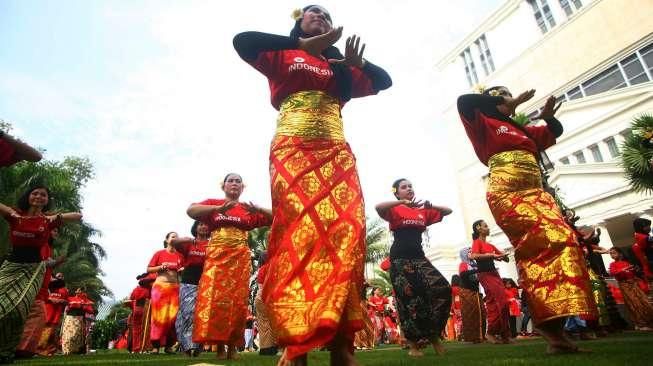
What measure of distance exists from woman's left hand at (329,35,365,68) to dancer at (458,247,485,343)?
20.4ft

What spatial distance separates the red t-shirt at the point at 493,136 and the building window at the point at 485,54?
38.4 meters

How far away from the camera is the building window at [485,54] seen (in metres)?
39.3

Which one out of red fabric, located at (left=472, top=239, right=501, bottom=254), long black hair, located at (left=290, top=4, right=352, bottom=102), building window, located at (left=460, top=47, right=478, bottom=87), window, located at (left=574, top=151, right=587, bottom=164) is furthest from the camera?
building window, located at (left=460, top=47, right=478, bottom=87)

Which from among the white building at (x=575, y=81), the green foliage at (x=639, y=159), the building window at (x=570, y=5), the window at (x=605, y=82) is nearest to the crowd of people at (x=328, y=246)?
the green foliage at (x=639, y=159)

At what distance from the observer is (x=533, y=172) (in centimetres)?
408

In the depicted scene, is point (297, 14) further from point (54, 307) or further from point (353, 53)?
point (54, 307)

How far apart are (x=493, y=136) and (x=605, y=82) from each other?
30221mm

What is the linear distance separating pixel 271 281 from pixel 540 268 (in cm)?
262

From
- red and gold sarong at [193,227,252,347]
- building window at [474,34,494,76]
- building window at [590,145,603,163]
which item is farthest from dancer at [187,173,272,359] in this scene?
building window at [474,34,494,76]

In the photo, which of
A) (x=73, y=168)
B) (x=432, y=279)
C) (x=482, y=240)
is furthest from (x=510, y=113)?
(x=73, y=168)

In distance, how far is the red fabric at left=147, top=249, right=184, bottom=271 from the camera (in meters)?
8.37

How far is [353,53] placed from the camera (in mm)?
2779

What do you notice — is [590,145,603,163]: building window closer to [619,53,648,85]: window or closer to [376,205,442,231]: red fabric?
[619,53,648,85]: window

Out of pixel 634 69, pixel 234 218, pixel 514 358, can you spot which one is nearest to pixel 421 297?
pixel 514 358
